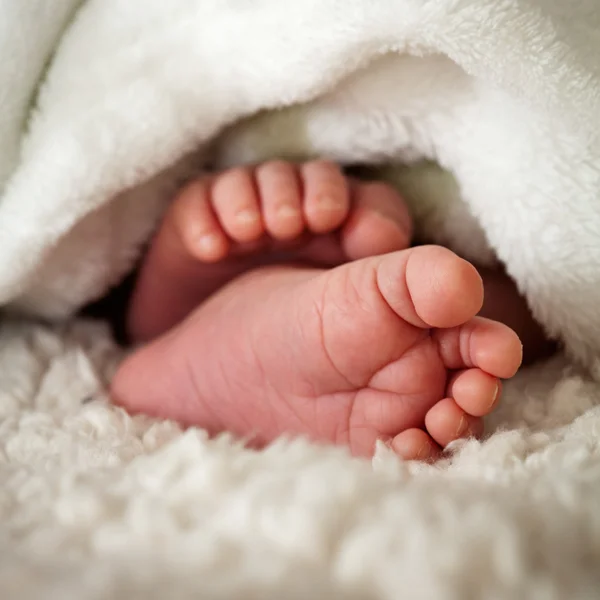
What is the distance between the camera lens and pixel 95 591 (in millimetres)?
210

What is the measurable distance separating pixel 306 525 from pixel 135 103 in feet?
1.30

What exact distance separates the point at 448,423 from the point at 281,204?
21cm

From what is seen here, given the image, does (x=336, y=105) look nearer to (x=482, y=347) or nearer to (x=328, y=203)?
(x=328, y=203)

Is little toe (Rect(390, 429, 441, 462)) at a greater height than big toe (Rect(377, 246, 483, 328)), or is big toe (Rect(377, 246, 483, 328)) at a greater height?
big toe (Rect(377, 246, 483, 328))

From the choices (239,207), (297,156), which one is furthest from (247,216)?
(297,156)

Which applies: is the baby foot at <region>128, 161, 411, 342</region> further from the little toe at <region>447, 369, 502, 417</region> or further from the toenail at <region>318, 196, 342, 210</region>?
the little toe at <region>447, 369, 502, 417</region>

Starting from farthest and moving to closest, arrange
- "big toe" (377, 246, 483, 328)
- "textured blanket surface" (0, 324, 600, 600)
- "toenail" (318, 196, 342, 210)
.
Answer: "toenail" (318, 196, 342, 210) → "big toe" (377, 246, 483, 328) → "textured blanket surface" (0, 324, 600, 600)

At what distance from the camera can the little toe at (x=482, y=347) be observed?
1.19ft

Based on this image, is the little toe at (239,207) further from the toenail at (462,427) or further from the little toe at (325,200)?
the toenail at (462,427)

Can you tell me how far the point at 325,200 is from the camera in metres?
0.50

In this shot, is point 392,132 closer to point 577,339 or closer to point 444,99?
point 444,99

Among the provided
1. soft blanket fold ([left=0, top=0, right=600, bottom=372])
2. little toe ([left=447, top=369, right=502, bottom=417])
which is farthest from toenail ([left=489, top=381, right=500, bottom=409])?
soft blanket fold ([left=0, top=0, right=600, bottom=372])

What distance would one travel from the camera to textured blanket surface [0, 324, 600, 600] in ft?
0.72

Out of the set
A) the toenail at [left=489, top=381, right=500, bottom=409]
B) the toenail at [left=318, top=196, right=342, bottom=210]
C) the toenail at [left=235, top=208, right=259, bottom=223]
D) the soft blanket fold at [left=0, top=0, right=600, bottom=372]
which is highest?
the soft blanket fold at [left=0, top=0, right=600, bottom=372]
